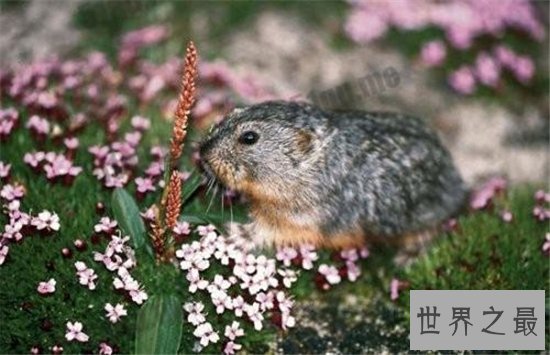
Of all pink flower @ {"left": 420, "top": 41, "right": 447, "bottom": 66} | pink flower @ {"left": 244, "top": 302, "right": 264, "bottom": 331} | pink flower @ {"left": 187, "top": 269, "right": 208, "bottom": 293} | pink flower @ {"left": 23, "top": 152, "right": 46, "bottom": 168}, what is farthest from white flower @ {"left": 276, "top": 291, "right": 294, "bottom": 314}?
pink flower @ {"left": 420, "top": 41, "right": 447, "bottom": 66}

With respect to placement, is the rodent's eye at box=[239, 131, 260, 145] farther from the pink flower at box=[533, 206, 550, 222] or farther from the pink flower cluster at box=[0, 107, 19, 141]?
the pink flower at box=[533, 206, 550, 222]

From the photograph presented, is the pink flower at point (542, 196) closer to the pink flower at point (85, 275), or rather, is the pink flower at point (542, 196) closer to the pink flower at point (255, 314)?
the pink flower at point (255, 314)

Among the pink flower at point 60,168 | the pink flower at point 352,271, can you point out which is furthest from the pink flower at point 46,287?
the pink flower at point 352,271

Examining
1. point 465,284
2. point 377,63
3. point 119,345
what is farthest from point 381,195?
point 377,63

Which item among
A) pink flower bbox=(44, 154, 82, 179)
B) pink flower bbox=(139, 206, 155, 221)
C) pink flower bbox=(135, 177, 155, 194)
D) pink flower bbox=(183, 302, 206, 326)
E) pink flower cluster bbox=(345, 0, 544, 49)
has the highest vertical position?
pink flower cluster bbox=(345, 0, 544, 49)

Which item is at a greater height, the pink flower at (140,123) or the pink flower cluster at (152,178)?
the pink flower at (140,123)

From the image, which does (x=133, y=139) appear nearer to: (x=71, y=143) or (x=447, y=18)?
(x=71, y=143)
